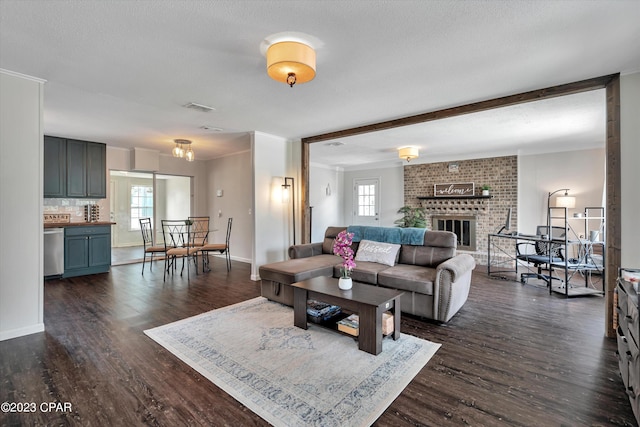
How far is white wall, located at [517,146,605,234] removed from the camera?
584cm

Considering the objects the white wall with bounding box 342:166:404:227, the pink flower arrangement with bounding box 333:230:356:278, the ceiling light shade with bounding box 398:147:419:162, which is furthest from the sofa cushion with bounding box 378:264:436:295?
the white wall with bounding box 342:166:404:227

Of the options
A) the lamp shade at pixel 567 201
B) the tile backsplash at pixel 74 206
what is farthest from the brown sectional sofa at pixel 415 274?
the tile backsplash at pixel 74 206

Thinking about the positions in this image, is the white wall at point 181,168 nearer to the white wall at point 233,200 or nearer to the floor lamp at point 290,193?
the white wall at point 233,200

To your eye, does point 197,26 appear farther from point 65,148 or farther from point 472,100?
point 65,148

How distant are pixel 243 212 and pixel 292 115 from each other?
11.2ft

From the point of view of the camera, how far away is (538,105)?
12.4 ft

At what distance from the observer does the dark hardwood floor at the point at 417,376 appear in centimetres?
175

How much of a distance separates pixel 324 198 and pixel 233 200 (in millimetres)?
3052

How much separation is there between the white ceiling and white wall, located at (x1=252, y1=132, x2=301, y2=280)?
85 centimetres

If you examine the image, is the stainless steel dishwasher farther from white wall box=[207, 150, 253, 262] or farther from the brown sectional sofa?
the brown sectional sofa

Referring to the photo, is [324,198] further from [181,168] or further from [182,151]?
[182,151]

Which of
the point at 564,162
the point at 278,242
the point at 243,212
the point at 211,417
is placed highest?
the point at 564,162

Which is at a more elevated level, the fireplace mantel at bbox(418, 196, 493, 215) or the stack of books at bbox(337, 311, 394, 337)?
the fireplace mantel at bbox(418, 196, 493, 215)

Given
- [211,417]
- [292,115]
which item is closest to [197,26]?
[292,115]
